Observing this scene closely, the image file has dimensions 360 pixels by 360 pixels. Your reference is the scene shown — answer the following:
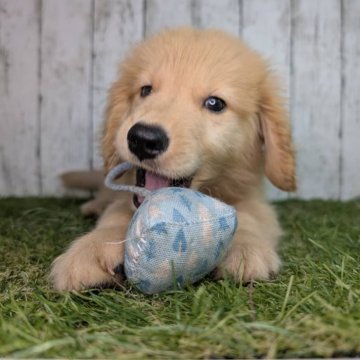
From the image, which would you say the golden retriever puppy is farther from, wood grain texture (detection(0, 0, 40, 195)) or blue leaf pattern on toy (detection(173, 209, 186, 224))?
Result: wood grain texture (detection(0, 0, 40, 195))

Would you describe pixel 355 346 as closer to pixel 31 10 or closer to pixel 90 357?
pixel 90 357

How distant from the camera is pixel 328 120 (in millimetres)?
3676

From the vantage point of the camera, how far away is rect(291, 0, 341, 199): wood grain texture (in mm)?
3604

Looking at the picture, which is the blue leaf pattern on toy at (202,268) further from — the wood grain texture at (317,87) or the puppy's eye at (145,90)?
the wood grain texture at (317,87)

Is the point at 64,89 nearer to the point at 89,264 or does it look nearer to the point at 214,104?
the point at 214,104

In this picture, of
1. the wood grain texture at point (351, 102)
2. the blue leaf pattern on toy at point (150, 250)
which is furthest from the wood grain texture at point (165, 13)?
the blue leaf pattern on toy at point (150, 250)

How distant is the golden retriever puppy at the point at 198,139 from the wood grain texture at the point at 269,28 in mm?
1397

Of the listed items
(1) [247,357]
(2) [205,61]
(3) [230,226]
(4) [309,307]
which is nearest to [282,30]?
(2) [205,61]

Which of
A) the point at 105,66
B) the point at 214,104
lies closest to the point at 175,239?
the point at 214,104

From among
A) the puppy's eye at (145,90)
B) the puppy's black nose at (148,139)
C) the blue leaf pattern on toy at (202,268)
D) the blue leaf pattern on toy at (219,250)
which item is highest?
the puppy's eye at (145,90)

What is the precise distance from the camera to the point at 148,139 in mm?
1617

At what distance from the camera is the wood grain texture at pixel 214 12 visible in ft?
11.7

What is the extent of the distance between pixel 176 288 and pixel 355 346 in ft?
1.66

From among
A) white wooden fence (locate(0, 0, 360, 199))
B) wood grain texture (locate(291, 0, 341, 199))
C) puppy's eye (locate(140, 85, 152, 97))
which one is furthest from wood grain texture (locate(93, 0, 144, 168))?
puppy's eye (locate(140, 85, 152, 97))
